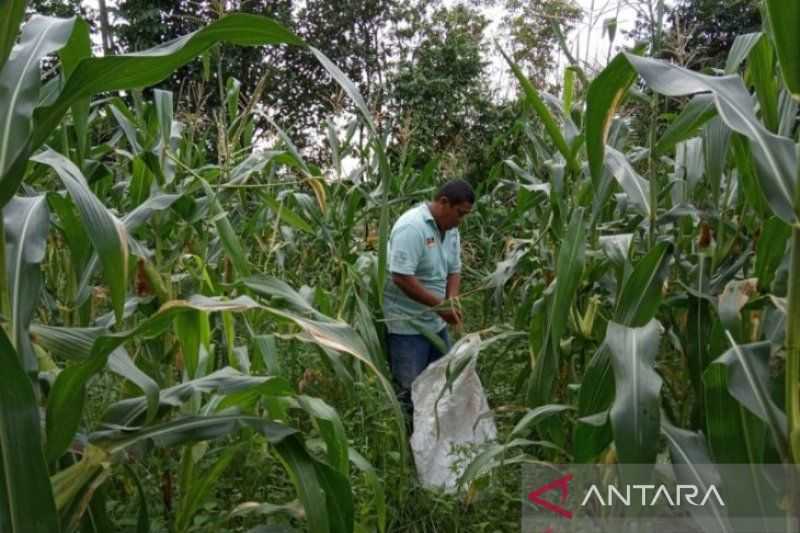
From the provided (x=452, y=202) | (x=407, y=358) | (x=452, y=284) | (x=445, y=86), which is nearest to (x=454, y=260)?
(x=452, y=284)

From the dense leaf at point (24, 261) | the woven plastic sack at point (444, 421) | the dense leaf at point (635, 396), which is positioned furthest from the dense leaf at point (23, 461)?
the woven plastic sack at point (444, 421)

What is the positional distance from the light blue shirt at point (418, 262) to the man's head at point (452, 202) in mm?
51

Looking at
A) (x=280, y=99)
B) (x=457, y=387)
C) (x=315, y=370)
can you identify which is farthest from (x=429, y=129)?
(x=457, y=387)

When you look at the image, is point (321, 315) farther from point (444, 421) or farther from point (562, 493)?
point (444, 421)

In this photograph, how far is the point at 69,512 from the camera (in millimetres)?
1142

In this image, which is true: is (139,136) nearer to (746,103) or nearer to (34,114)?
(34,114)

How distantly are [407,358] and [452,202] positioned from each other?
0.79 m

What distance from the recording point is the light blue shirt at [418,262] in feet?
10.9

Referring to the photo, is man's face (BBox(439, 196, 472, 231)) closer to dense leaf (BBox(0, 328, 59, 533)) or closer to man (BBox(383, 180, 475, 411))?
man (BBox(383, 180, 475, 411))

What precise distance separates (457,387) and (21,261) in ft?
5.78

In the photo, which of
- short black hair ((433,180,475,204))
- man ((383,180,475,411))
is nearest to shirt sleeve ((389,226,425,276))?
man ((383,180,475,411))

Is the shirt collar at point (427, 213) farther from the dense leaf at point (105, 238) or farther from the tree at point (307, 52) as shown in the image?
the tree at point (307, 52)

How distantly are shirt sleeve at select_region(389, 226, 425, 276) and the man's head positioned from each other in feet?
0.58

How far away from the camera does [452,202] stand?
11.1 ft
